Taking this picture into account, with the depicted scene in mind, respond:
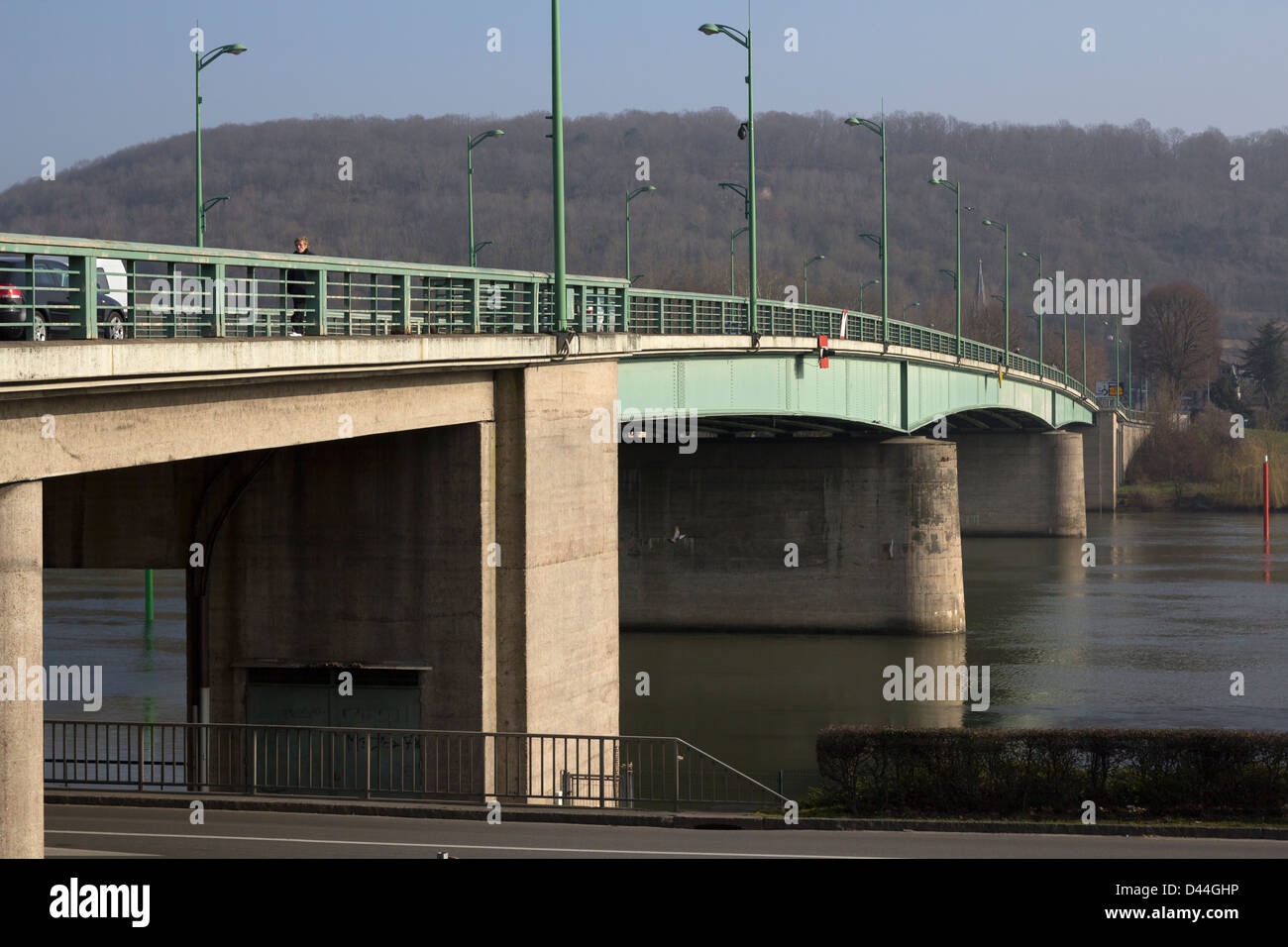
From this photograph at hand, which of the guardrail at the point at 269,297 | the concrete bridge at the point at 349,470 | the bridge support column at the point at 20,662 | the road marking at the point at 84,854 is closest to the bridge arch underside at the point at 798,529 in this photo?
the concrete bridge at the point at 349,470

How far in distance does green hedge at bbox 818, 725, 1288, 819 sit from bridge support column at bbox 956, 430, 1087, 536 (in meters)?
68.2

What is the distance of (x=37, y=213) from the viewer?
6034cm

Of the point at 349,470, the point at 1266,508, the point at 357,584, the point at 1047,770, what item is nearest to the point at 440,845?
the point at 357,584

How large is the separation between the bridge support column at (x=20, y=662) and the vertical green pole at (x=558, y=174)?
11540 millimetres

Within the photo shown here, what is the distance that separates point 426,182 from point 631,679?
104969 mm

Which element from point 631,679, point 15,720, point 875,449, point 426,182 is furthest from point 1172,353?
point 15,720

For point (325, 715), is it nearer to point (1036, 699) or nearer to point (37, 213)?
point (1036, 699)

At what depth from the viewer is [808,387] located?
4409 cm

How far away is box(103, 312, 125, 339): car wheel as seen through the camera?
50.8 ft

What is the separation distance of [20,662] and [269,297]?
5909 mm

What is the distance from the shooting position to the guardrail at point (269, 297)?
48.5ft

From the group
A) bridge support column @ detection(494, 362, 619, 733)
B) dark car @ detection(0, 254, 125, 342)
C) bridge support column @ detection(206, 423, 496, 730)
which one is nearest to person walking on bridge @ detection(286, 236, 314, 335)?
dark car @ detection(0, 254, 125, 342)

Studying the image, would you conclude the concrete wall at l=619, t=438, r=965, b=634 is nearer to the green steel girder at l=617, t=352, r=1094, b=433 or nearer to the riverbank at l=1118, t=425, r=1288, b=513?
the green steel girder at l=617, t=352, r=1094, b=433

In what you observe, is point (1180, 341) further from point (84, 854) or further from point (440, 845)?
point (84, 854)
